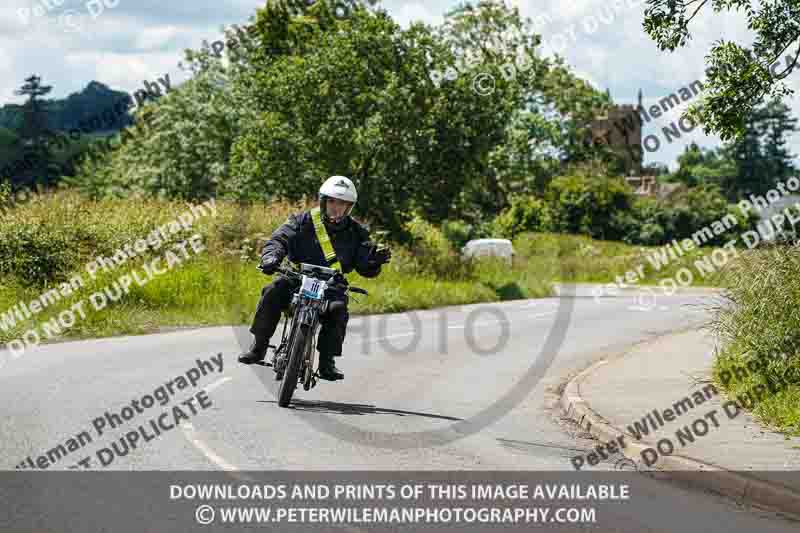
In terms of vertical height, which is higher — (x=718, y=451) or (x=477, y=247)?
(x=477, y=247)

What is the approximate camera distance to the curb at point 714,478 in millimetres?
7664

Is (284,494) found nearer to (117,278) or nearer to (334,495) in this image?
(334,495)

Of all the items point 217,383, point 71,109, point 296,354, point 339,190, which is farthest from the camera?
point 71,109

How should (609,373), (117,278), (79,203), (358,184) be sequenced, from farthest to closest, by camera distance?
(358,184) < (79,203) < (117,278) < (609,373)

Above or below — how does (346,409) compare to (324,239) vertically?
below

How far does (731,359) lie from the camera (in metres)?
13.2

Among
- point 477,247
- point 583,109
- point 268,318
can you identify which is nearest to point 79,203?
point 268,318

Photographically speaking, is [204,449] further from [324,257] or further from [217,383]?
[217,383]

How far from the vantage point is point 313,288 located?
394 inches

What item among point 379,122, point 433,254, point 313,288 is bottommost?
point 313,288

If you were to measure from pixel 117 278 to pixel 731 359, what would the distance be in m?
12.2

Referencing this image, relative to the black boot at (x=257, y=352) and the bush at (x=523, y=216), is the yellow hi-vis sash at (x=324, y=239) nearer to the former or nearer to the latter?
the black boot at (x=257, y=352)


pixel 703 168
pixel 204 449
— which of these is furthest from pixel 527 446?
pixel 703 168

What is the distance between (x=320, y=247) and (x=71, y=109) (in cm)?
13204
